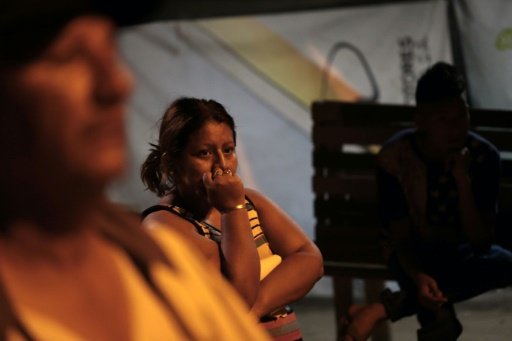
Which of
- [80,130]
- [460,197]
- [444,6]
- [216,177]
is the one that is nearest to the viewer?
[80,130]

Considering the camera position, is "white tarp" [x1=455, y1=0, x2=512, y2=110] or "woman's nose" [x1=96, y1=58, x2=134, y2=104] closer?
"woman's nose" [x1=96, y1=58, x2=134, y2=104]

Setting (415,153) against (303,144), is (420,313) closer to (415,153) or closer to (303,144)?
(415,153)

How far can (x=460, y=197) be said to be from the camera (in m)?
4.39

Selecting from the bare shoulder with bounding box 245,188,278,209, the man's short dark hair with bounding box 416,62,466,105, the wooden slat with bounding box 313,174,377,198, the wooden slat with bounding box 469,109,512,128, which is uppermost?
the man's short dark hair with bounding box 416,62,466,105

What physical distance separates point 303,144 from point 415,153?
169 centimetres

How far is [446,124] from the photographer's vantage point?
4.39 meters

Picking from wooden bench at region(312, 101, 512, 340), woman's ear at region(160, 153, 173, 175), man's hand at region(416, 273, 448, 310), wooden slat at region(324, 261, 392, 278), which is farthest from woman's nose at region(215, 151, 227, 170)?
wooden bench at region(312, 101, 512, 340)

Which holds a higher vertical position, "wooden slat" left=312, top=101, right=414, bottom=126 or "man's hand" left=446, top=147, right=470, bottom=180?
"wooden slat" left=312, top=101, right=414, bottom=126

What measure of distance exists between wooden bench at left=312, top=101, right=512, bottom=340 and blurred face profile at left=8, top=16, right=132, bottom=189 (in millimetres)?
4535

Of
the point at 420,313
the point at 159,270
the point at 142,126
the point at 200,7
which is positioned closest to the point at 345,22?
the point at 200,7

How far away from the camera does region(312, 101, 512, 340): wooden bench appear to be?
17.2ft

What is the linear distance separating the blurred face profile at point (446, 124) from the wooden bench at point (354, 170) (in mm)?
868

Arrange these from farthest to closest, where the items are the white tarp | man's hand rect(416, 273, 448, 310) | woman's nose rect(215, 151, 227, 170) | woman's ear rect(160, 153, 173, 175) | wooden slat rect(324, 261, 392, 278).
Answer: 1. the white tarp
2. wooden slat rect(324, 261, 392, 278)
3. man's hand rect(416, 273, 448, 310)
4. woman's ear rect(160, 153, 173, 175)
5. woman's nose rect(215, 151, 227, 170)

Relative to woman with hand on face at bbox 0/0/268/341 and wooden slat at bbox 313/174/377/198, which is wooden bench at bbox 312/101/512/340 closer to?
wooden slat at bbox 313/174/377/198
